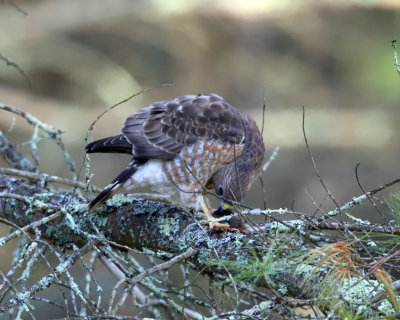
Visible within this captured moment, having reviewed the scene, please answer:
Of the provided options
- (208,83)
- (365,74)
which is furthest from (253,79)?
(365,74)

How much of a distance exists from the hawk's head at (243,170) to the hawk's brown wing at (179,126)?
0.07 m

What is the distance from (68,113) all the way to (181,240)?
251 inches

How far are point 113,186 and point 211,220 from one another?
85 cm

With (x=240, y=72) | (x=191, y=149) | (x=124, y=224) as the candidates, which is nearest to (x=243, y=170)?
(x=191, y=149)

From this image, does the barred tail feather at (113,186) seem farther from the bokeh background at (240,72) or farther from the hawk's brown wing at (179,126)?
the bokeh background at (240,72)

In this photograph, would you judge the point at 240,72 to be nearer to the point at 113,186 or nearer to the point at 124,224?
the point at 113,186

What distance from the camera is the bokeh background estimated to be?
9406 millimetres

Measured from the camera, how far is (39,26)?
9.82 metres

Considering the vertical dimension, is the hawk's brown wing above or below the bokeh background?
above

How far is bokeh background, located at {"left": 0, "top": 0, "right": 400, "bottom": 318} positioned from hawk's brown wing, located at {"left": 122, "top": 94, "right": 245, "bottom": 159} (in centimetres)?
435

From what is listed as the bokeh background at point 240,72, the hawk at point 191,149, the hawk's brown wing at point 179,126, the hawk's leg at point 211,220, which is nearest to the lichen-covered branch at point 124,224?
the hawk's leg at point 211,220

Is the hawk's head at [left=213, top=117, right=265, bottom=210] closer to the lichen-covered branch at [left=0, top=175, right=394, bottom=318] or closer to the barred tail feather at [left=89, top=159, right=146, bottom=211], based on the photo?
the barred tail feather at [left=89, top=159, right=146, bottom=211]

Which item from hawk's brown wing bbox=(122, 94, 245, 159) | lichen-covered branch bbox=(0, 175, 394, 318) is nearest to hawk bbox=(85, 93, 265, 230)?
hawk's brown wing bbox=(122, 94, 245, 159)

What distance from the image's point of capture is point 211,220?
330 cm
